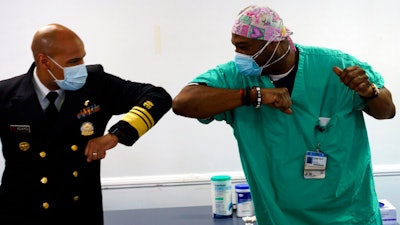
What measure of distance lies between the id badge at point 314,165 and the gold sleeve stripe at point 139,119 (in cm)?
53

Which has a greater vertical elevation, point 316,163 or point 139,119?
point 139,119

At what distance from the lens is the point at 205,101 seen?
1.47 metres

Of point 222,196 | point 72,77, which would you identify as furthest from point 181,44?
point 72,77

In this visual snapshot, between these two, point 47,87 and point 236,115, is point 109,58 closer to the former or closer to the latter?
point 47,87

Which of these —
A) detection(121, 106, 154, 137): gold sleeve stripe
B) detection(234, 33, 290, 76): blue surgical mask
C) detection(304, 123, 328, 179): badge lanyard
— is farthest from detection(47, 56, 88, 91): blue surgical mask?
detection(304, 123, 328, 179): badge lanyard

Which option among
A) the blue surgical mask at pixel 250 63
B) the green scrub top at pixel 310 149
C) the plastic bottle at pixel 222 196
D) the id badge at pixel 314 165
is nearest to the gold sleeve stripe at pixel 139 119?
the green scrub top at pixel 310 149

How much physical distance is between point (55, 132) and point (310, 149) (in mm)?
844

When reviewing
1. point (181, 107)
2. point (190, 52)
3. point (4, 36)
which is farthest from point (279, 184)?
point (4, 36)

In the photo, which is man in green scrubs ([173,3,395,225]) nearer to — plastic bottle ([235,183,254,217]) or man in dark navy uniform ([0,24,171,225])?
man in dark navy uniform ([0,24,171,225])

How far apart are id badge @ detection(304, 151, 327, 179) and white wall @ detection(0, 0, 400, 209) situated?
3.49 ft

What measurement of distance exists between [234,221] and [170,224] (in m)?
0.30

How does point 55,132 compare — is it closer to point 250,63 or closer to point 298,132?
point 250,63

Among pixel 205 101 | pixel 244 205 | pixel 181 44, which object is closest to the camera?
pixel 205 101

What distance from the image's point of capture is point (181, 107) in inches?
58.9
